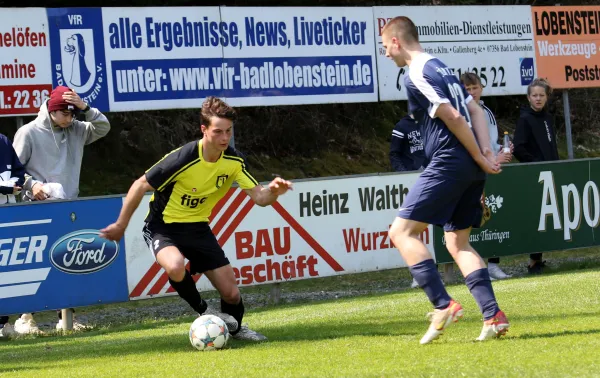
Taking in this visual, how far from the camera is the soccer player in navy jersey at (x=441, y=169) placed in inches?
295

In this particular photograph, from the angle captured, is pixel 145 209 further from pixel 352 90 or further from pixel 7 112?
pixel 352 90

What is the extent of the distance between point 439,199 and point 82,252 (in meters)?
5.11

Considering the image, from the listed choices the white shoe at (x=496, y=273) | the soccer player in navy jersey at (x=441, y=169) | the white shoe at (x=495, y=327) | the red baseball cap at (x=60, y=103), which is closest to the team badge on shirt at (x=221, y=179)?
the soccer player in navy jersey at (x=441, y=169)

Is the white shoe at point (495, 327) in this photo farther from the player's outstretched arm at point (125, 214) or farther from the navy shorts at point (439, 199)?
the player's outstretched arm at point (125, 214)

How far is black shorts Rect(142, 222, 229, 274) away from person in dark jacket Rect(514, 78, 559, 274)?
22.0 ft

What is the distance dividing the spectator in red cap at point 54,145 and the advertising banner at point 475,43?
5.69 metres

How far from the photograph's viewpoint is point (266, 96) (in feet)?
49.6

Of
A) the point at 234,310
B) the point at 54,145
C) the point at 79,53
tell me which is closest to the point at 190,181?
the point at 234,310

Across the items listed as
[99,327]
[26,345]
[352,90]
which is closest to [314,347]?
[26,345]

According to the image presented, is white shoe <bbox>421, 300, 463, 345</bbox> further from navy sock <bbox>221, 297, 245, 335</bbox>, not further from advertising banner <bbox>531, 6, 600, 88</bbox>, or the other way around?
advertising banner <bbox>531, 6, 600, 88</bbox>

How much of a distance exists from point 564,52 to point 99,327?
9597mm

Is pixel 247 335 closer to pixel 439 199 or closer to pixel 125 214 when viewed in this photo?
pixel 125 214

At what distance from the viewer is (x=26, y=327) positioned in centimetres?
1135

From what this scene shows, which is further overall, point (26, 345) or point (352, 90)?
point (352, 90)
